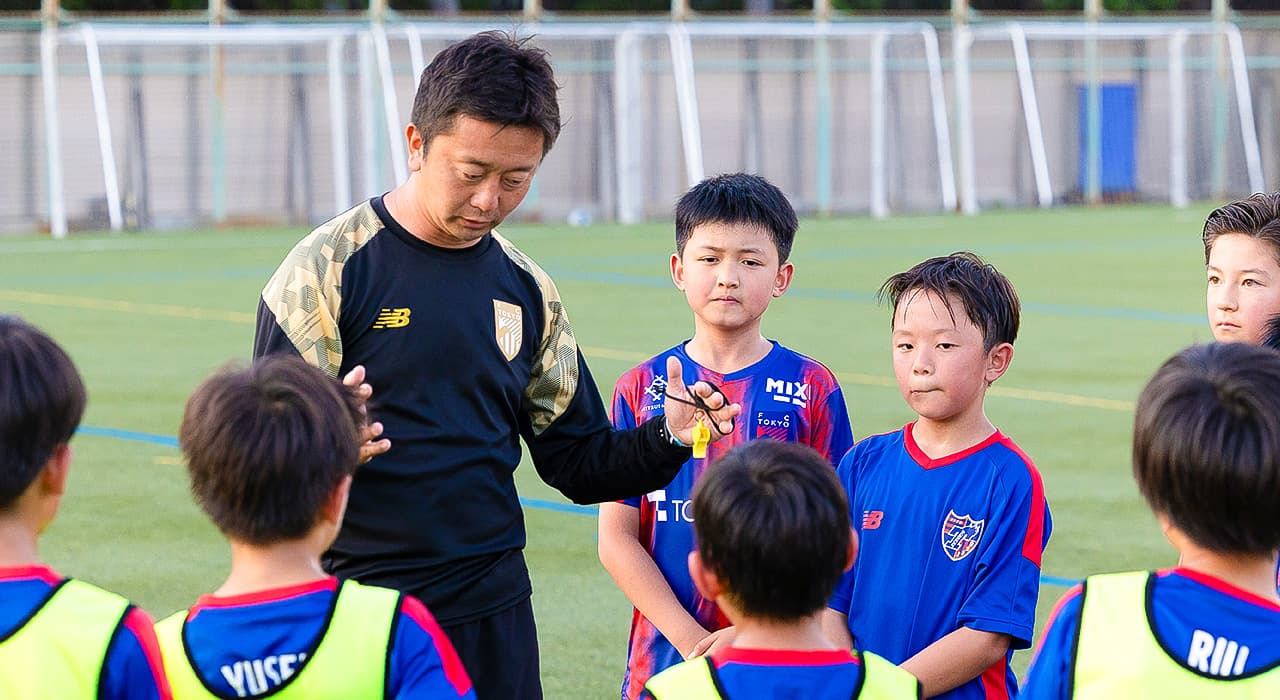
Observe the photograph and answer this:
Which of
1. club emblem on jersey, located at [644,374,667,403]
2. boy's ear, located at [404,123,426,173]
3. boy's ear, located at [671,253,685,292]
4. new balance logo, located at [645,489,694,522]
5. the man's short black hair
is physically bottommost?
new balance logo, located at [645,489,694,522]

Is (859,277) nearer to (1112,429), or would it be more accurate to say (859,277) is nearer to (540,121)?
(1112,429)

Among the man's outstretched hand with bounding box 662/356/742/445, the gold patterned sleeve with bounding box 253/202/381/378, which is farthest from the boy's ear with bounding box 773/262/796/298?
the gold patterned sleeve with bounding box 253/202/381/378

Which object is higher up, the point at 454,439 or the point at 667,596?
the point at 454,439

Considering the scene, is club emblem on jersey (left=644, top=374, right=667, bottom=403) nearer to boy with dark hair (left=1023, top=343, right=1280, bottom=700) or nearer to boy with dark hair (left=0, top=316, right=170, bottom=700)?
boy with dark hair (left=1023, top=343, right=1280, bottom=700)

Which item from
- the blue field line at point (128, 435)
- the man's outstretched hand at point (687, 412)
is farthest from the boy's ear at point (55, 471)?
the blue field line at point (128, 435)

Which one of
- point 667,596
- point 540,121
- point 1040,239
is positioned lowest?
point 1040,239

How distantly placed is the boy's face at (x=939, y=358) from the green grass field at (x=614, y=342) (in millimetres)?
2158

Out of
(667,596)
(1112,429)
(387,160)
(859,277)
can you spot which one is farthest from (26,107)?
(667,596)

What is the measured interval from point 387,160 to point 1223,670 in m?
26.4

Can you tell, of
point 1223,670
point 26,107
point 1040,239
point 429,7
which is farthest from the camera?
point 429,7

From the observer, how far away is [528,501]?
8727 mm

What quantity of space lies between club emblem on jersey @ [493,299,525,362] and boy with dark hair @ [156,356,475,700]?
1.04 metres

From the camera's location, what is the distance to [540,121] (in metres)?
3.81

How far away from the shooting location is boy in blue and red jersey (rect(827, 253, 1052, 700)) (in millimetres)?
3857
